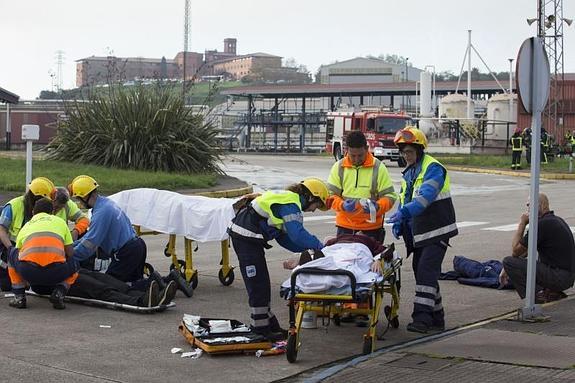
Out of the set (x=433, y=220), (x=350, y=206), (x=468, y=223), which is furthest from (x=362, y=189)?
(x=468, y=223)

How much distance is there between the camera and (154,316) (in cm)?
1032

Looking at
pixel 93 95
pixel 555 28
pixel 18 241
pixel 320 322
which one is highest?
pixel 555 28

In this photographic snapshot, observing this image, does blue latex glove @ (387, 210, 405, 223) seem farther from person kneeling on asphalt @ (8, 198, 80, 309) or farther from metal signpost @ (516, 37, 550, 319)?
person kneeling on asphalt @ (8, 198, 80, 309)

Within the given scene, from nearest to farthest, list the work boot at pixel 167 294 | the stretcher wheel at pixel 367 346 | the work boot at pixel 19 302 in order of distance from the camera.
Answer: the stretcher wheel at pixel 367 346, the work boot at pixel 167 294, the work boot at pixel 19 302

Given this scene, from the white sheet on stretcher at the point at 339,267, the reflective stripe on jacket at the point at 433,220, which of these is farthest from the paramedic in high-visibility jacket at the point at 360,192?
the white sheet on stretcher at the point at 339,267

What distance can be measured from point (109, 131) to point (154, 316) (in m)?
20.0

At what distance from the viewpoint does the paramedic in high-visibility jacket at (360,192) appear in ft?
33.3

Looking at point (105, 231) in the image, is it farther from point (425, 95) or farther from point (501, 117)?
point (501, 117)

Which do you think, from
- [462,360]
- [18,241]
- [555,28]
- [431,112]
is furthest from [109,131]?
[431,112]

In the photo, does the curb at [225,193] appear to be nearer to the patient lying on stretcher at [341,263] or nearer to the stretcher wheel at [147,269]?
the stretcher wheel at [147,269]

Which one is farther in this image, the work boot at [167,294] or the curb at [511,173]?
the curb at [511,173]

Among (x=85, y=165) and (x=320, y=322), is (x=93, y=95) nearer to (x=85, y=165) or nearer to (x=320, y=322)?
(x=85, y=165)

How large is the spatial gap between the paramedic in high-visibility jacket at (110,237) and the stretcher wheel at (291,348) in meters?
3.52

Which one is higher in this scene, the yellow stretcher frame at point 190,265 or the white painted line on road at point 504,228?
the yellow stretcher frame at point 190,265
